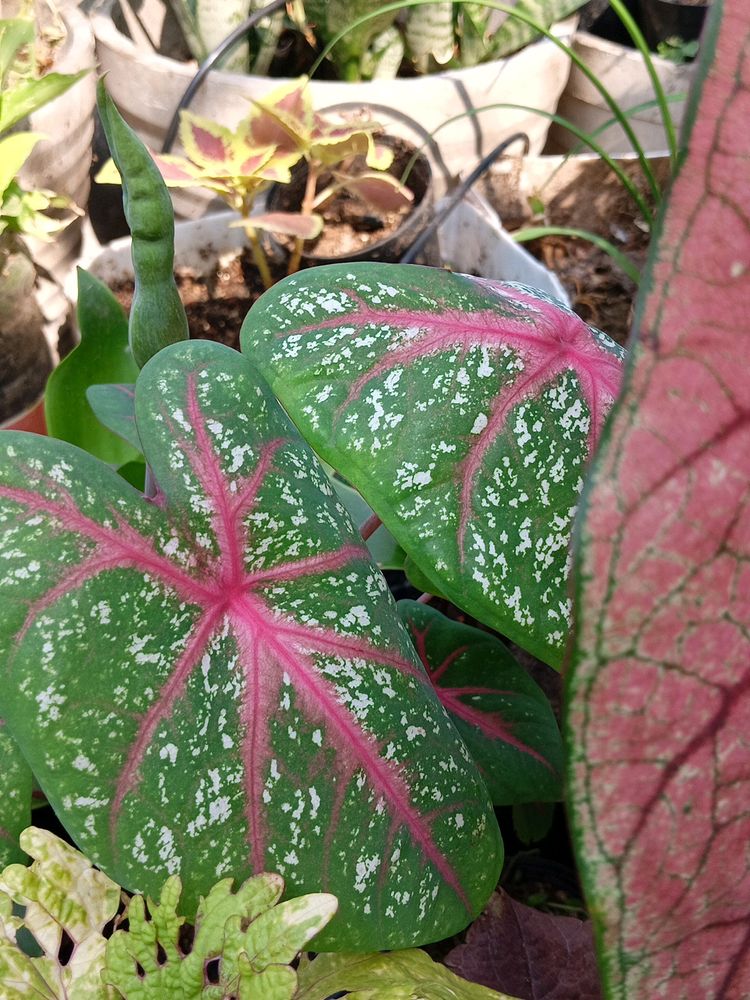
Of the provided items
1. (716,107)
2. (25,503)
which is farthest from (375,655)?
(716,107)

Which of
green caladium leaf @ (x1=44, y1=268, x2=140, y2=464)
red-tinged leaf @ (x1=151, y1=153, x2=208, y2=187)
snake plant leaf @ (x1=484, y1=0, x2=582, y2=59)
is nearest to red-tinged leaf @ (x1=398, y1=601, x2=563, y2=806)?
green caladium leaf @ (x1=44, y1=268, x2=140, y2=464)

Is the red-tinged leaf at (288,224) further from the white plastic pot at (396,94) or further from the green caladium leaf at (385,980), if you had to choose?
the green caladium leaf at (385,980)

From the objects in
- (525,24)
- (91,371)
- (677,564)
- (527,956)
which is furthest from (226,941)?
(525,24)

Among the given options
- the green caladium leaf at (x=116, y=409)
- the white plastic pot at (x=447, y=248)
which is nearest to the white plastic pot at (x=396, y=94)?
the white plastic pot at (x=447, y=248)

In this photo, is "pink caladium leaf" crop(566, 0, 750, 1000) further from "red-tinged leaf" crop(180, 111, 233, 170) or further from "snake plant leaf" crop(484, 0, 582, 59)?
"snake plant leaf" crop(484, 0, 582, 59)

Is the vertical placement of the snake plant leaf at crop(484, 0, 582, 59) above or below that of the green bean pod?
above

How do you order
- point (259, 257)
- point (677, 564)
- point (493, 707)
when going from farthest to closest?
point (259, 257), point (493, 707), point (677, 564)

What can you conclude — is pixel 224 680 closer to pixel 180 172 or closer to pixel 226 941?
pixel 226 941
